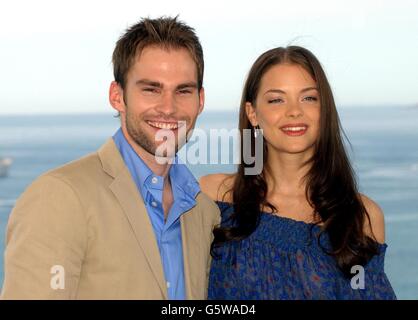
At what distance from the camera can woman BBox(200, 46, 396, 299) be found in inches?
127

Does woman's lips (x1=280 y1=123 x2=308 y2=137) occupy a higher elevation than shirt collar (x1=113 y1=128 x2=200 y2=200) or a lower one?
higher

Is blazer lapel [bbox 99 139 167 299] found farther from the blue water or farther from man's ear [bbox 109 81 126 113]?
the blue water

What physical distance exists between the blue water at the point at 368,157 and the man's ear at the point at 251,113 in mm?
10448

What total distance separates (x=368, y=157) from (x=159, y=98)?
40984mm

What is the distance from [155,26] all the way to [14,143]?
59.0 m

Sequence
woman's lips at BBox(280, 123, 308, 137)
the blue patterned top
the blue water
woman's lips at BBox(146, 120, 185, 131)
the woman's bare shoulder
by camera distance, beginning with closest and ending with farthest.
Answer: woman's lips at BBox(146, 120, 185, 131) → the blue patterned top → woman's lips at BBox(280, 123, 308, 137) → the woman's bare shoulder → the blue water

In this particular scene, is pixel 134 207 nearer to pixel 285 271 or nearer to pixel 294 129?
pixel 285 271

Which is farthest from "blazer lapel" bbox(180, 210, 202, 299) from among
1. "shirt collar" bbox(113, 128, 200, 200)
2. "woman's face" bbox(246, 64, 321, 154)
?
"woman's face" bbox(246, 64, 321, 154)

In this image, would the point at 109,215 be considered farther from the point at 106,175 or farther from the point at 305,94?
the point at 305,94

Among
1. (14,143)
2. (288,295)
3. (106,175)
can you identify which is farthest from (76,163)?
(14,143)

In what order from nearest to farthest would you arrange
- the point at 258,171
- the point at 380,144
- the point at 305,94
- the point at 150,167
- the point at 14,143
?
1. the point at 150,167
2. the point at 305,94
3. the point at 258,171
4. the point at 380,144
5. the point at 14,143

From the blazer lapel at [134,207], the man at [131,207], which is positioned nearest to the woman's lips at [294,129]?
the man at [131,207]

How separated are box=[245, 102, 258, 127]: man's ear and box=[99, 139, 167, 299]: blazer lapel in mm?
1106

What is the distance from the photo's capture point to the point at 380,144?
4784 cm
